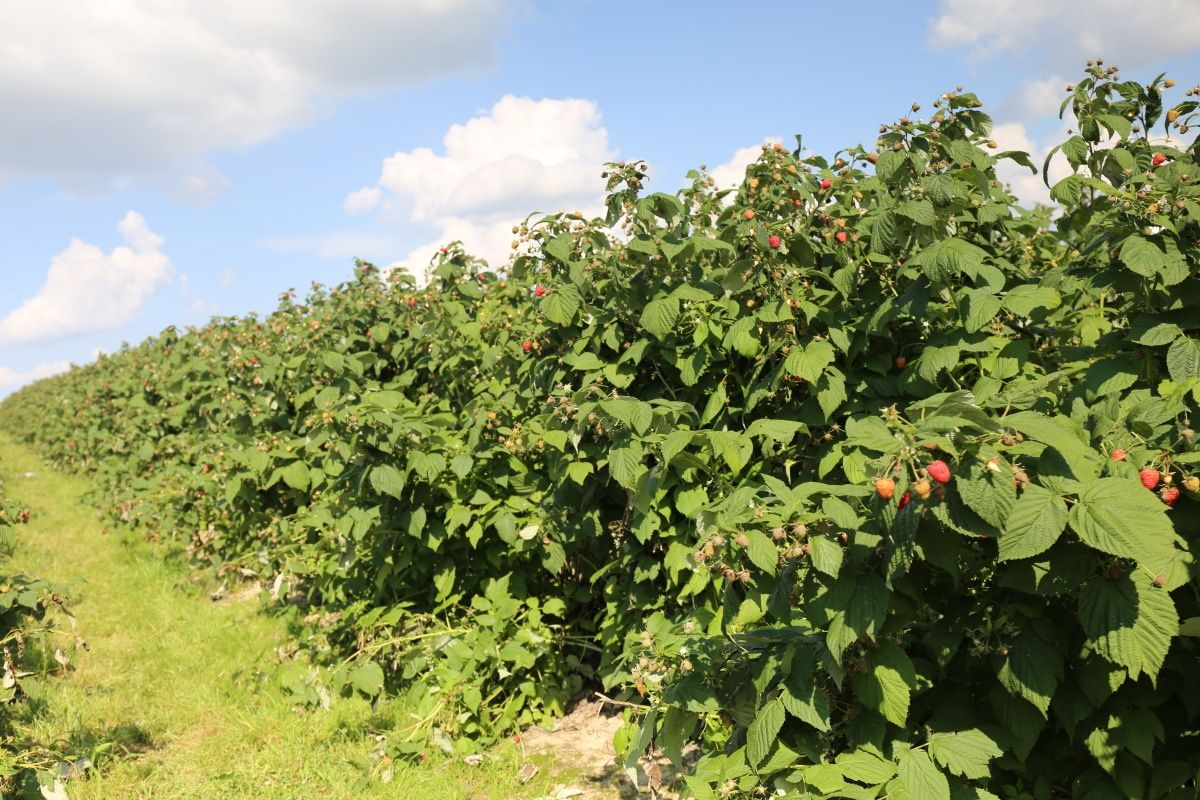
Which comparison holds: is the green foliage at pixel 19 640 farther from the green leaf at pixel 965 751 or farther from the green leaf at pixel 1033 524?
the green leaf at pixel 1033 524

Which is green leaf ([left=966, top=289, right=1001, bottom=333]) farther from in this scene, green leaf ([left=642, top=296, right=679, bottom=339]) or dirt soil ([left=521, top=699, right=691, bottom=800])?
dirt soil ([left=521, top=699, right=691, bottom=800])

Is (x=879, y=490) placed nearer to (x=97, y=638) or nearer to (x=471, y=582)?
(x=471, y=582)

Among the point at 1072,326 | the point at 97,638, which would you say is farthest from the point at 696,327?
the point at 97,638

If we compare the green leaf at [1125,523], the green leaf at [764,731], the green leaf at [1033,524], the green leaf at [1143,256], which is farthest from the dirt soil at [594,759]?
the green leaf at [1143,256]

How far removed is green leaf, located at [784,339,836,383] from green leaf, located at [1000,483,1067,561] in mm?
1152

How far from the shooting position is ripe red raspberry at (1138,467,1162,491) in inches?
75.2

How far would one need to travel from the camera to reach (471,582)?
14.4ft

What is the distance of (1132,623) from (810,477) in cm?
139

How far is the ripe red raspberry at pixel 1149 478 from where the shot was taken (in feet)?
6.27

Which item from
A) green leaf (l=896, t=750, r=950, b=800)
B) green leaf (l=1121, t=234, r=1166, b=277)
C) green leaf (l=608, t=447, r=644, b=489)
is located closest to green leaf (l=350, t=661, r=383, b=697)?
green leaf (l=608, t=447, r=644, b=489)

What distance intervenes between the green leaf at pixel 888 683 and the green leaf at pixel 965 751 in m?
0.09

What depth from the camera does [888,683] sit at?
209 cm

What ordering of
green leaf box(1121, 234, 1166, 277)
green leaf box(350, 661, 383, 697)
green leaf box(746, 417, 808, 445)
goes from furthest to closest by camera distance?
1. green leaf box(350, 661, 383, 697)
2. green leaf box(746, 417, 808, 445)
3. green leaf box(1121, 234, 1166, 277)

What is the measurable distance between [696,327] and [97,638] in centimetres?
485
